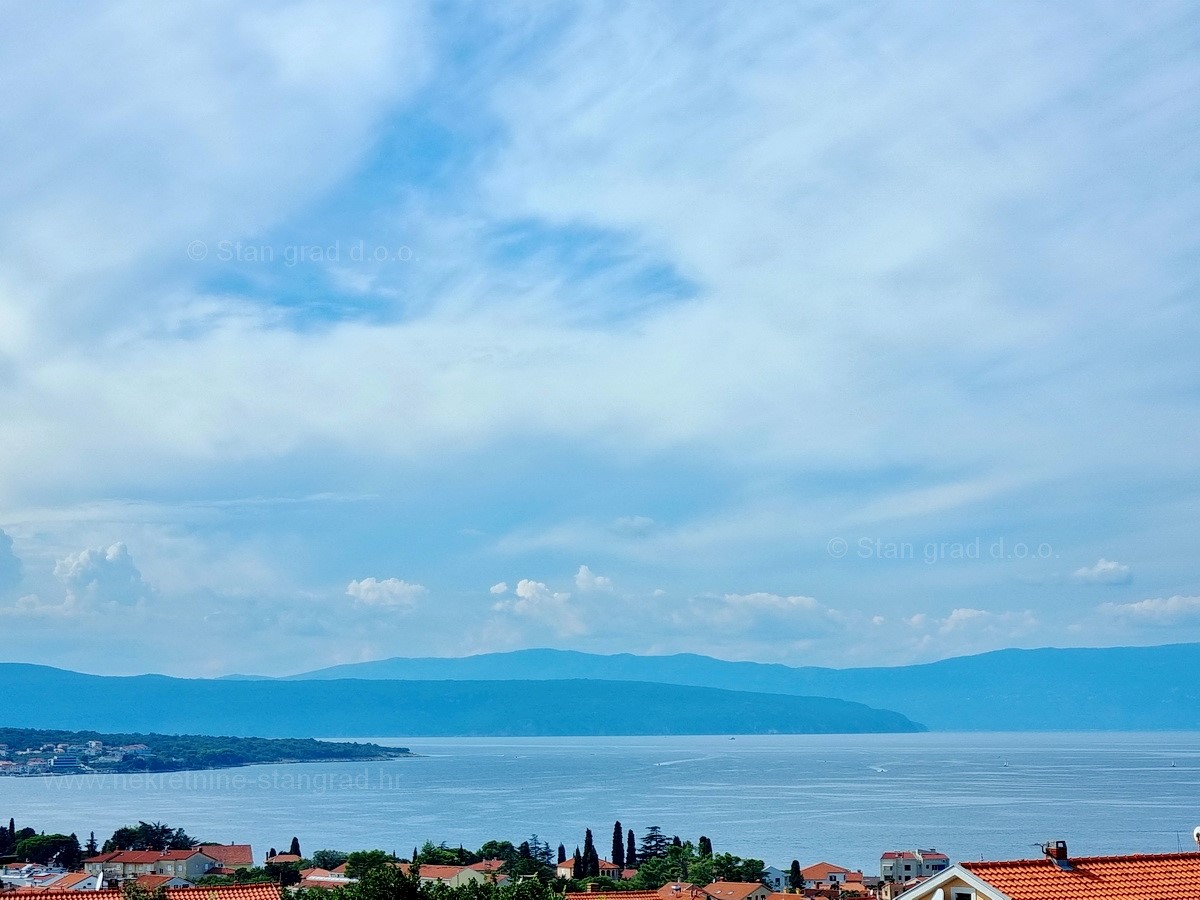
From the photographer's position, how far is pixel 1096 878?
1800cm

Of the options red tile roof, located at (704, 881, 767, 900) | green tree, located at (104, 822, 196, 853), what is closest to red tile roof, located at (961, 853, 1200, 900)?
red tile roof, located at (704, 881, 767, 900)

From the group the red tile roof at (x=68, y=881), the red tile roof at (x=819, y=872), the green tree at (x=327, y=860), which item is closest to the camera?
the red tile roof at (x=68, y=881)

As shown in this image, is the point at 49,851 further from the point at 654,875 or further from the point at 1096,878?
the point at 1096,878

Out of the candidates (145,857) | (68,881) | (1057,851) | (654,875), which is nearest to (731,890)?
(654,875)

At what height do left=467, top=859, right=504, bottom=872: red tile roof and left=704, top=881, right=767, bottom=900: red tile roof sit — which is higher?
left=467, top=859, right=504, bottom=872: red tile roof

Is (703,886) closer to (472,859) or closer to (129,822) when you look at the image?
(472,859)

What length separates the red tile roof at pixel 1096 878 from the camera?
1753cm

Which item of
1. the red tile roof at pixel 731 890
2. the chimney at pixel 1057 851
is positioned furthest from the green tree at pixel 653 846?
the chimney at pixel 1057 851

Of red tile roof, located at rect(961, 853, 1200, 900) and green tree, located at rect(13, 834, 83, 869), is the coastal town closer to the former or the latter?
green tree, located at rect(13, 834, 83, 869)

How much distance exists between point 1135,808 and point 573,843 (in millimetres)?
75703

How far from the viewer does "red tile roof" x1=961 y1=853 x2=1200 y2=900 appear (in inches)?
690

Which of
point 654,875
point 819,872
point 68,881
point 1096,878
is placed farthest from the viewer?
point 819,872

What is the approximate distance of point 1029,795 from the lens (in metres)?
192

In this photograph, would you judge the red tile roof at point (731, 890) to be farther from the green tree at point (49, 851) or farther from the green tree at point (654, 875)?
the green tree at point (49, 851)
